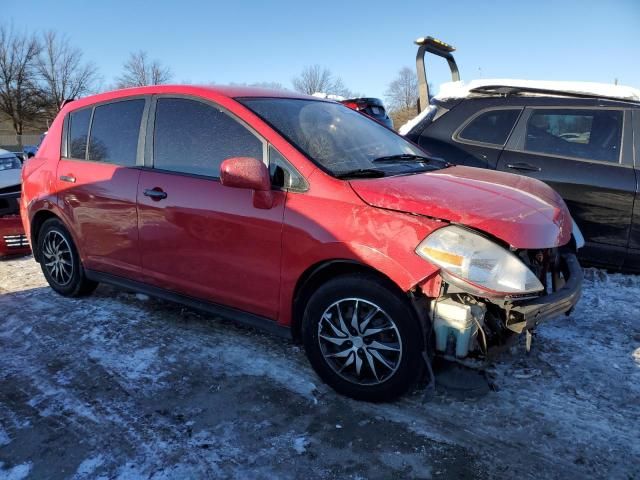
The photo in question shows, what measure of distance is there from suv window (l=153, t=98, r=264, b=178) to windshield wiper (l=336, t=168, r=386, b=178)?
527mm

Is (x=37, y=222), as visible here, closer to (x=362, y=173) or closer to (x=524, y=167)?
(x=362, y=173)

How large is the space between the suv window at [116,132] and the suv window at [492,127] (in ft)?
9.90

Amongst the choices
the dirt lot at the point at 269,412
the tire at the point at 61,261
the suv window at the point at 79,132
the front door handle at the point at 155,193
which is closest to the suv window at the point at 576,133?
the dirt lot at the point at 269,412

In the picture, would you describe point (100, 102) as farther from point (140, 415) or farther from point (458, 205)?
point (458, 205)

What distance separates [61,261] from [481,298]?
11.8 ft

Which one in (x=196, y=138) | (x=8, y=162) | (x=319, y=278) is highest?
(x=196, y=138)

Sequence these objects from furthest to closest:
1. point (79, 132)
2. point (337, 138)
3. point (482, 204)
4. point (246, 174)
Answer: point (79, 132), point (337, 138), point (246, 174), point (482, 204)

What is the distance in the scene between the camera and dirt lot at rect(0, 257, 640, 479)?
2287 mm

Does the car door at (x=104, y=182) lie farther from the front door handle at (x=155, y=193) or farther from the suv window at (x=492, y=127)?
the suv window at (x=492, y=127)

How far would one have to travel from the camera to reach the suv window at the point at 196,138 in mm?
3117

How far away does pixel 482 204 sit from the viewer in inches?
101

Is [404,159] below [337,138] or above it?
below

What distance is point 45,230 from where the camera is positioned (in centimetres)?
443

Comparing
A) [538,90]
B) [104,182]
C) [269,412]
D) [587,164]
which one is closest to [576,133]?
[587,164]
